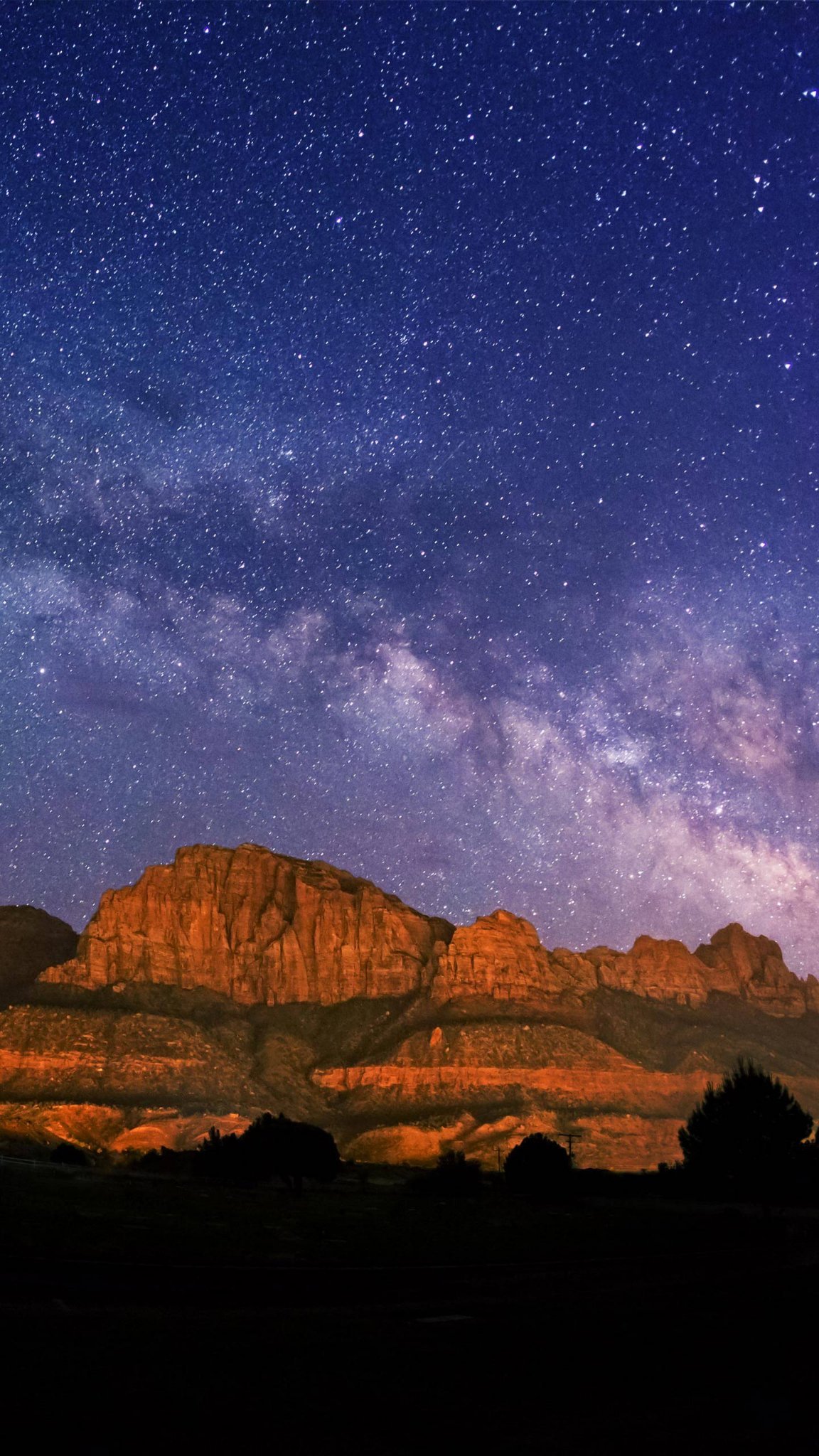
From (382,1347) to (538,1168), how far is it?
79.2 metres

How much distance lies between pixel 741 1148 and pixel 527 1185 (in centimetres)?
1727

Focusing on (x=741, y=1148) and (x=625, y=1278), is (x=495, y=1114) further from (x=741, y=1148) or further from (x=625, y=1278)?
(x=625, y=1278)

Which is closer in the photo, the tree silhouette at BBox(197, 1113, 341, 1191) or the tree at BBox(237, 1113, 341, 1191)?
the tree at BBox(237, 1113, 341, 1191)

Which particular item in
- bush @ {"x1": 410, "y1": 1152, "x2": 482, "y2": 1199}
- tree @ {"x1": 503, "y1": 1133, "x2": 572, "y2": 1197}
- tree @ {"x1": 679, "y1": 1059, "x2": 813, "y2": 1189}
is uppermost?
tree @ {"x1": 679, "y1": 1059, "x2": 813, "y2": 1189}

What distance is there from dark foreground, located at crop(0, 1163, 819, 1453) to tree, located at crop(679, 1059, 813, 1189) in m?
52.3

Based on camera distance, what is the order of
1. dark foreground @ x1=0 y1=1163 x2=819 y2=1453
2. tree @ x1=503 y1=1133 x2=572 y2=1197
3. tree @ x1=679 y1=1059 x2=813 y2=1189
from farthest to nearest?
tree @ x1=503 y1=1133 x2=572 y2=1197, tree @ x1=679 y1=1059 x2=813 y2=1189, dark foreground @ x1=0 y1=1163 x2=819 y2=1453

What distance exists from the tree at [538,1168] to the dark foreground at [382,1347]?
55.2 metres

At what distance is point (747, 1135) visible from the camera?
76.1 metres

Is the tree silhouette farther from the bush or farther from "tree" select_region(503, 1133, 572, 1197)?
"tree" select_region(503, 1133, 572, 1197)

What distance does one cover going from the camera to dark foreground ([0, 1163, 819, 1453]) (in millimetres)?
7543

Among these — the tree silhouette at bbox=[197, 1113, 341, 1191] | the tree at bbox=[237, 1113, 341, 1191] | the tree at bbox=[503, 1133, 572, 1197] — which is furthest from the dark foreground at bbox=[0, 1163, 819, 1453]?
the tree silhouette at bbox=[197, 1113, 341, 1191]

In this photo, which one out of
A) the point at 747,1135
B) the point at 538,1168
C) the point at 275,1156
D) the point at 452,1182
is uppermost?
the point at 747,1135

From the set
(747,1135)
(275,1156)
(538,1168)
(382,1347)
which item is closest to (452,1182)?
(538,1168)

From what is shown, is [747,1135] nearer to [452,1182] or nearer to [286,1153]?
[452,1182]
